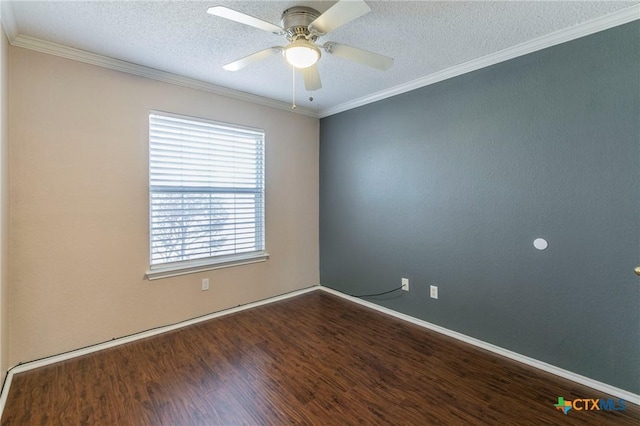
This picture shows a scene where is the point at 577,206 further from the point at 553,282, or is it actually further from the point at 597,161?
the point at 553,282

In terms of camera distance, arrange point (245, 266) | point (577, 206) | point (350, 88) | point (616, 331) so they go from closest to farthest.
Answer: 1. point (616, 331)
2. point (577, 206)
3. point (350, 88)
4. point (245, 266)

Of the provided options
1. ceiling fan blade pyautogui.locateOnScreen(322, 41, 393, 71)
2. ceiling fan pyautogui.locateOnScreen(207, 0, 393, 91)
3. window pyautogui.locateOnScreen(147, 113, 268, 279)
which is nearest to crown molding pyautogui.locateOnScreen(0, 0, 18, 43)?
window pyautogui.locateOnScreen(147, 113, 268, 279)

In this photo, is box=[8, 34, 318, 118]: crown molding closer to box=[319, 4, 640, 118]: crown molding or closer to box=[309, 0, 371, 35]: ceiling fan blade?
box=[319, 4, 640, 118]: crown molding

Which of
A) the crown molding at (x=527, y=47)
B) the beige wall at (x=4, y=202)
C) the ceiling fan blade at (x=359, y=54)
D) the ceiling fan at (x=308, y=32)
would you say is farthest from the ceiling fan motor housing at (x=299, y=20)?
the beige wall at (x=4, y=202)

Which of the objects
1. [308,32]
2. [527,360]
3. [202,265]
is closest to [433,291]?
[527,360]

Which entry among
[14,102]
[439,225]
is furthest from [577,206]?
[14,102]

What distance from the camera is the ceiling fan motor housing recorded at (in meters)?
1.70

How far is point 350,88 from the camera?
2.97m

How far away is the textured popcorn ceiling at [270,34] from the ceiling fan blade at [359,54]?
0.23 meters

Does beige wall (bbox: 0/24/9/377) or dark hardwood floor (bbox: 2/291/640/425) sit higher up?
beige wall (bbox: 0/24/9/377)

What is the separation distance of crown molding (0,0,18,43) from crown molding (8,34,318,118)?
26mm

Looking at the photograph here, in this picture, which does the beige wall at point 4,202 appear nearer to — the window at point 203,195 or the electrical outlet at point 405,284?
the window at point 203,195

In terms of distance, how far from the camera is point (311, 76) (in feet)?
6.34

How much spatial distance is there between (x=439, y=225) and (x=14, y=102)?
3.42 m
